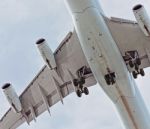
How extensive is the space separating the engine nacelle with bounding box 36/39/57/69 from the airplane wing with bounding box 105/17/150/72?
11.4 ft

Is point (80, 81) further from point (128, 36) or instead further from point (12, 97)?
point (12, 97)

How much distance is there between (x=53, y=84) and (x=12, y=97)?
278 cm

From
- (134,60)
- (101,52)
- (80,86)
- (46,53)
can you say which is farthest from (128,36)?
(46,53)

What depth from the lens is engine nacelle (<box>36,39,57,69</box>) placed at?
1062 inches

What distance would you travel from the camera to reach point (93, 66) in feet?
86.2

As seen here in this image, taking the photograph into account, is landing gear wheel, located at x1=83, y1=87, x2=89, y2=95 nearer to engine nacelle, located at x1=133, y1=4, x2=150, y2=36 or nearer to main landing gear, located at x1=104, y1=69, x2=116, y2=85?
main landing gear, located at x1=104, y1=69, x2=116, y2=85

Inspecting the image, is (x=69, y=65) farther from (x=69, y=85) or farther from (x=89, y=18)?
(x=89, y=18)

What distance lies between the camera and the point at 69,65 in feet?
96.1

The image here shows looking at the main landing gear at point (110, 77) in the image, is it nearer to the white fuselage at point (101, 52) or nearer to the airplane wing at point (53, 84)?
the white fuselage at point (101, 52)

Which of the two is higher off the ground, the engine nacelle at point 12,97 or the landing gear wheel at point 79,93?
the engine nacelle at point 12,97

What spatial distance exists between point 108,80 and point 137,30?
348 centimetres

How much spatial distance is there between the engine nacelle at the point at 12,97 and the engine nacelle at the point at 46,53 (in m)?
2.89

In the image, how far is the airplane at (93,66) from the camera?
25547 mm

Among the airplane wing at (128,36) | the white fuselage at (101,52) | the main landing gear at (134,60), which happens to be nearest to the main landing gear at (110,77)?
the white fuselage at (101,52)
